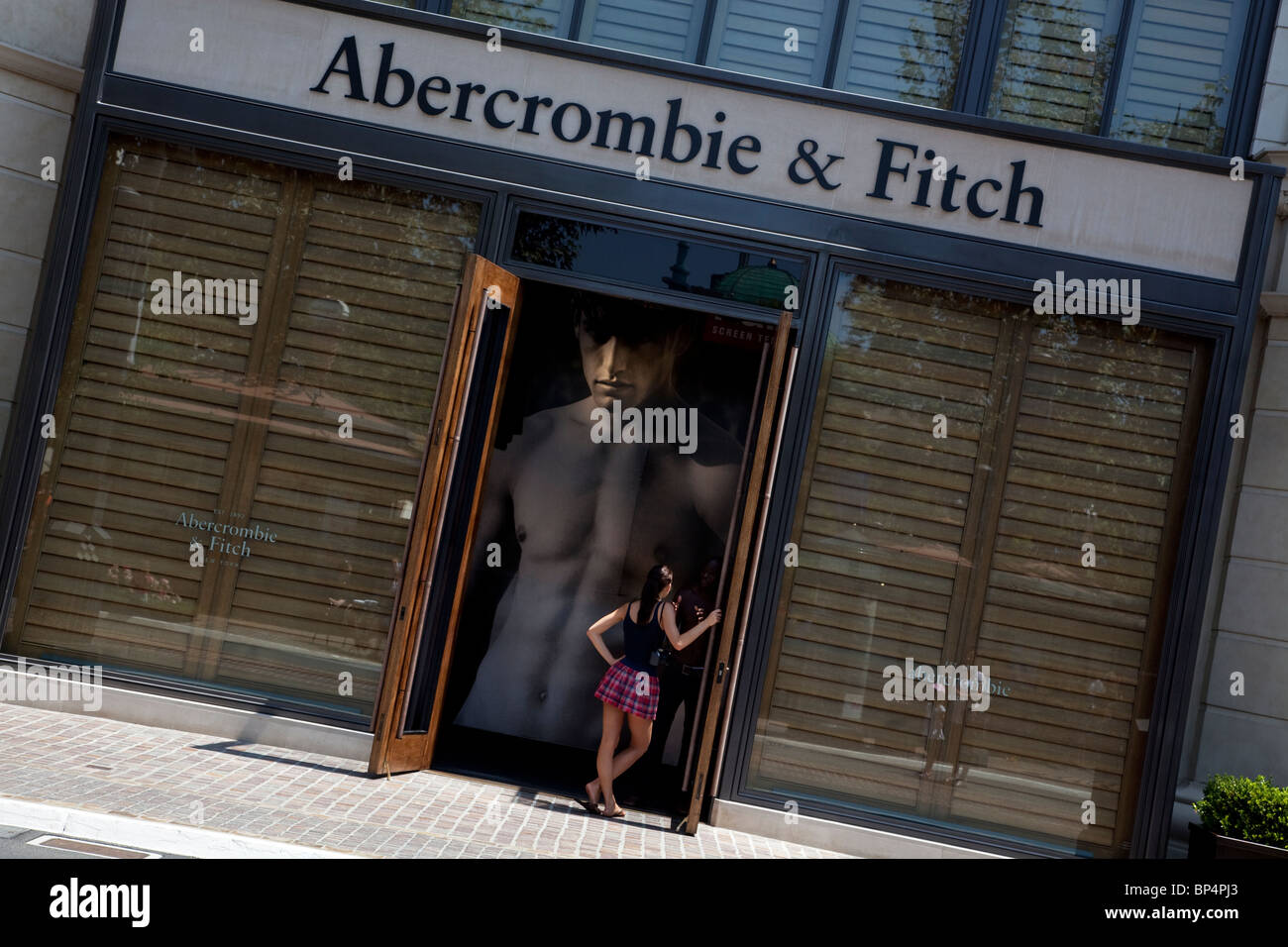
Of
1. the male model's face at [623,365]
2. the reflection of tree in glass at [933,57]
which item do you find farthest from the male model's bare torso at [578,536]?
the reflection of tree in glass at [933,57]

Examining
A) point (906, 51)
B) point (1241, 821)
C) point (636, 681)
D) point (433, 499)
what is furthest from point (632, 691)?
point (906, 51)

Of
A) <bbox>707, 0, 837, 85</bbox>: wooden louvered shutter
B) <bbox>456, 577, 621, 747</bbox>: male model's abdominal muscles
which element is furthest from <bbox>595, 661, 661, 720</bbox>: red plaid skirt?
<bbox>707, 0, 837, 85</bbox>: wooden louvered shutter

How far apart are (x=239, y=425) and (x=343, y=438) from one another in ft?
2.35

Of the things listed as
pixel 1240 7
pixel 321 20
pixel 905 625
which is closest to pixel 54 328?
pixel 321 20

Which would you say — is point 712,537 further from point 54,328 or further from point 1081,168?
point 54,328

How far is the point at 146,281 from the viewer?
743cm

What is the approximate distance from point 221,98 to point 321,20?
848 mm

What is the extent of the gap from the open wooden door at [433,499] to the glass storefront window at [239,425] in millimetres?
460

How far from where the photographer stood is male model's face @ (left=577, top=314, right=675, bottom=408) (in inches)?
348

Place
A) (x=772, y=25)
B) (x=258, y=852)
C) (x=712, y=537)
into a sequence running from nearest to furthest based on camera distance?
(x=258, y=852), (x=772, y=25), (x=712, y=537)

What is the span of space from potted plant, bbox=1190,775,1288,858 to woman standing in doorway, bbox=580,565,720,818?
3.13 meters

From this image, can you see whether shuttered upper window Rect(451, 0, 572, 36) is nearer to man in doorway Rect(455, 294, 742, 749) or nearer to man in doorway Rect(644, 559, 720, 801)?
man in doorway Rect(455, 294, 742, 749)

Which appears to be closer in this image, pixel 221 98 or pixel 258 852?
pixel 258 852
